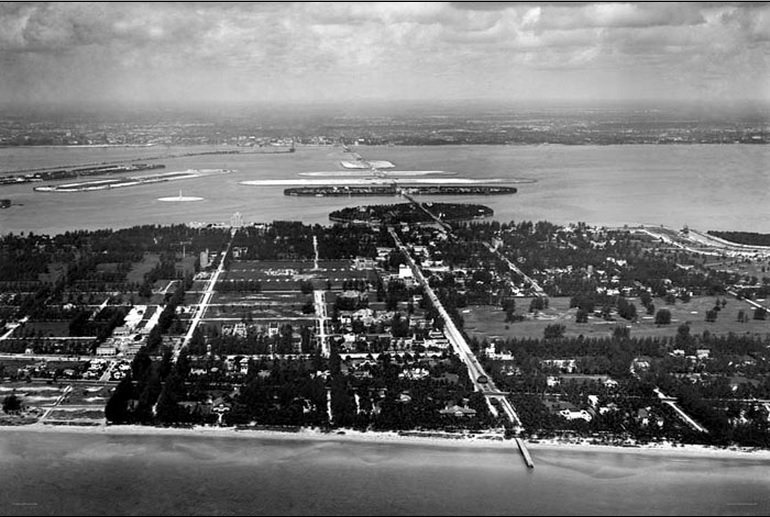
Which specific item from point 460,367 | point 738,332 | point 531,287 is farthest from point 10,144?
point 738,332

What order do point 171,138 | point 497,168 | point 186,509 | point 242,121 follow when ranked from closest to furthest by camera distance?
point 186,509
point 497,168
point 171,138
point 242,121

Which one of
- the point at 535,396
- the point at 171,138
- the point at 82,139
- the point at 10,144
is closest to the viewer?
the point at 535,396

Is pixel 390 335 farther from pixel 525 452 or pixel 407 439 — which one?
pixel 525 452

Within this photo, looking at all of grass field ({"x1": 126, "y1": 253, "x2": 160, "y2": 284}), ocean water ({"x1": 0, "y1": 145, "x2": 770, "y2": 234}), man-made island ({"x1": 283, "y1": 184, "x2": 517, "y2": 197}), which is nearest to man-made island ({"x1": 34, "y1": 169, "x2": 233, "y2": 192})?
ocean water ({"x1": 0, "y1": 145, "x2": 770, "y2": 234})

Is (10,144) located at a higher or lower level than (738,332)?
higher

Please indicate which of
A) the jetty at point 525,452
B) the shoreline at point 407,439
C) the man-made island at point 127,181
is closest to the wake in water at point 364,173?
the man-made island at point 127,181

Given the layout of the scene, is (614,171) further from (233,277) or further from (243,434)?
(243,434)

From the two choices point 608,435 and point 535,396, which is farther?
point 535,396
